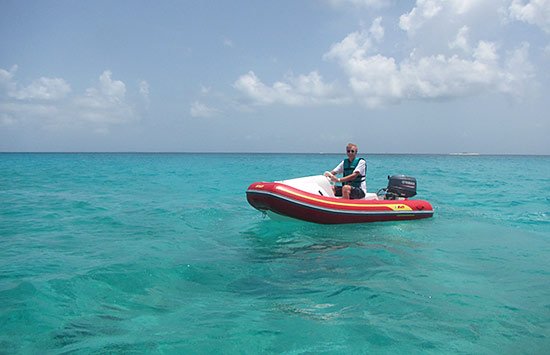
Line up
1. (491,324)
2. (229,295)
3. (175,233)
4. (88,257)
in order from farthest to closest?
(175,233) → (88,257) → (229,295) → (491,324)

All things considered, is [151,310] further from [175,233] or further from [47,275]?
[175,233]

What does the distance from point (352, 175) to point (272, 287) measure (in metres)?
4.22

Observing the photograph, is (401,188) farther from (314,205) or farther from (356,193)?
(314,205)

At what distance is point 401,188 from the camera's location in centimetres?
882

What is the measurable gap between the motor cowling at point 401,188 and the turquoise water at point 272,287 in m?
0.85

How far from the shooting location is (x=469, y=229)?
8023mm

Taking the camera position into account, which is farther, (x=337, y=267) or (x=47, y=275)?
(x=337, y=267)

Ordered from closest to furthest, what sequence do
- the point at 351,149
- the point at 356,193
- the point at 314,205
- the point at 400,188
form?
1. the point at 314,205
2. the point at 351,149
3. the point at 356,193
4. the point at 400,188

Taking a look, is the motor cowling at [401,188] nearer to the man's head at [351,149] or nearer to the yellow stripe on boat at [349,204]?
the yellow stripe on boat at [349,204]

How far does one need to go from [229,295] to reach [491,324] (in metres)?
2.43

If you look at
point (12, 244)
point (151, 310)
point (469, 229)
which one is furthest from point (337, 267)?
point (12, 244)

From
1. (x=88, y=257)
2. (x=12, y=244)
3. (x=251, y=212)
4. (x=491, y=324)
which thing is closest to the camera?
(x=491, y=324)

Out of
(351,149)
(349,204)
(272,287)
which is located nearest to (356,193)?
(349,204)

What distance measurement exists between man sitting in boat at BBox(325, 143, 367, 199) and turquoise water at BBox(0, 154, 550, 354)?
2.81 feet
